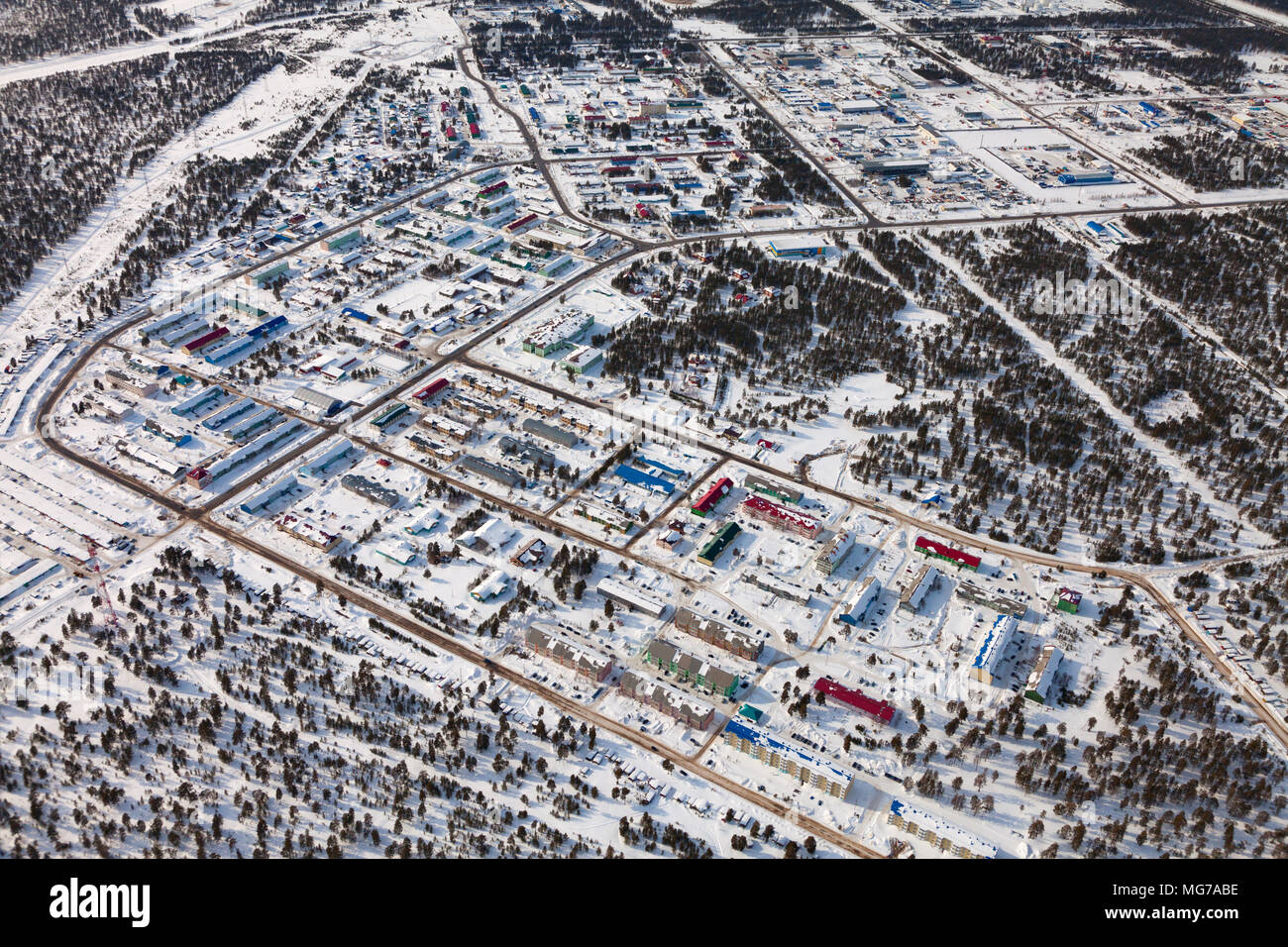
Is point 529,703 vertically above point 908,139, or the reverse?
point 908,139

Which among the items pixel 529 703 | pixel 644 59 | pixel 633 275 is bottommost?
pixel 529 703

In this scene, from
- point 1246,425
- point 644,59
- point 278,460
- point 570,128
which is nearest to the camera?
point 278,460

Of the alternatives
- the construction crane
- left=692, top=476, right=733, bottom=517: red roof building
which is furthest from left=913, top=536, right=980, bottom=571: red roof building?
the construction crane

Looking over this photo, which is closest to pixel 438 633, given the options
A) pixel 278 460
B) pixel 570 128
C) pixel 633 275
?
pixel 278 460

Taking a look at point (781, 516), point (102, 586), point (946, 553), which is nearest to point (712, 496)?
point (781, 516)

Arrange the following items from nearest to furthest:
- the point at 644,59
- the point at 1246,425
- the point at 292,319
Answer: the point at 1246,425 → the point at 292,319 → the point at 644,59

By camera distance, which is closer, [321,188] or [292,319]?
[292,319]

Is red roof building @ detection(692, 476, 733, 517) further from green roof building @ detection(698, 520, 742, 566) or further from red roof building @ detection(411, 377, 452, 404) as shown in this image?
red roof building @ detection(411, 377, 452, 404)
